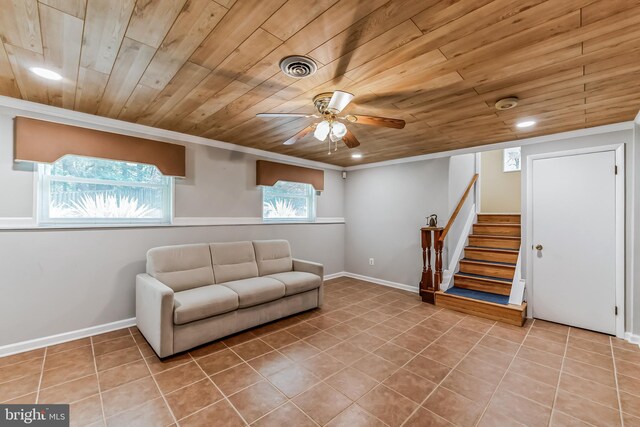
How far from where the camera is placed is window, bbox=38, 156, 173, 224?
2783 mm

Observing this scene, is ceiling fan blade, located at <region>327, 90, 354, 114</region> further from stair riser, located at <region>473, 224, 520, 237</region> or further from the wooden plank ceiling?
stair riser, located at <region>473, 224, 520, 237</region>

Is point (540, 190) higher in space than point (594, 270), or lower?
higher

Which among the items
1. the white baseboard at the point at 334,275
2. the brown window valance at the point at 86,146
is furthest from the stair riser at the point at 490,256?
the brown window valance at the point at 86,146

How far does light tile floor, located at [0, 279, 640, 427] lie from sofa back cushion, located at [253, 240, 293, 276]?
887mm

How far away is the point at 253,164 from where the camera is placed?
14.2 ft

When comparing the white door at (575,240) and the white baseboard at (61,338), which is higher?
the white door at (575,240)

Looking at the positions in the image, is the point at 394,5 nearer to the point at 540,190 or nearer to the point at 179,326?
the point at 179,326

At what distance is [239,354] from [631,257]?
4.15m

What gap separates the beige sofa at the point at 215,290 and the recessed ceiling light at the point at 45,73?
1747 mm

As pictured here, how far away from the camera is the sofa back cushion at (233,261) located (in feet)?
11.3

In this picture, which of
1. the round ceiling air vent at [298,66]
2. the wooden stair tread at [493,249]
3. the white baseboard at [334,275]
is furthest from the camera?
the white baseboard at [334,275]

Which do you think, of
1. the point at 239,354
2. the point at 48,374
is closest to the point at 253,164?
the point at 239,354

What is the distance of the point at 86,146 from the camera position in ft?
9.34

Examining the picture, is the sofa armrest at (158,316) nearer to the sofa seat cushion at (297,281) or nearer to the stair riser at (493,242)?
the sofa seat cushion at (297,281)
